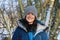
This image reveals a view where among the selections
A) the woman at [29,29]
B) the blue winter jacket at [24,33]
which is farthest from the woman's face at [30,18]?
the blue winter jacket at [24,33]

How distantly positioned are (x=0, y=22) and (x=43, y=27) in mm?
3797

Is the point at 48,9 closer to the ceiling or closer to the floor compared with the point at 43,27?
closer to the floor

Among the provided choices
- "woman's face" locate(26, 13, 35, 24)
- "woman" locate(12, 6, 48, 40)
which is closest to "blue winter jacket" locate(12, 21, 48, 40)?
"woman" locate(12, 6, 48, 40)

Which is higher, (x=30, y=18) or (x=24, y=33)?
(x=30, y=18)

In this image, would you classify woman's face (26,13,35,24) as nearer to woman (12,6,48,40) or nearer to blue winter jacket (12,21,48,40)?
woman (12,6,48,40)

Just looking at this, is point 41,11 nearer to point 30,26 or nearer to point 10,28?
point 10,28

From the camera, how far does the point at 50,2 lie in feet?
21.6

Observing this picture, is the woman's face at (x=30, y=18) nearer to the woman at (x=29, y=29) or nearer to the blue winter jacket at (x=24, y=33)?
the woman at (x=29, y=29)

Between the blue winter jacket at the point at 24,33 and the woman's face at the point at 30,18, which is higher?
the woman's face at the point at 30,18

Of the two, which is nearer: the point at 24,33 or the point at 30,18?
the point at 30,18

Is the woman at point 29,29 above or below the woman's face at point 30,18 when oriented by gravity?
below

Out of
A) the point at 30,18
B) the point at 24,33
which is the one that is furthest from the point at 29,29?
the point at 30,18

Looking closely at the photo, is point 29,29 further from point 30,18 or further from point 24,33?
point 30,18

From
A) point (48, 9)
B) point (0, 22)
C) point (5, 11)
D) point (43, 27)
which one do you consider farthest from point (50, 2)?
point (43, 27)
